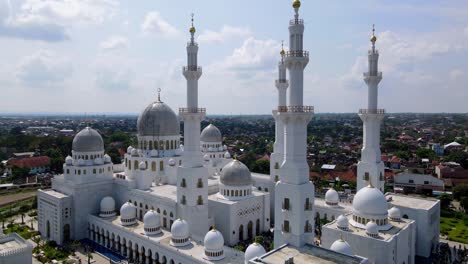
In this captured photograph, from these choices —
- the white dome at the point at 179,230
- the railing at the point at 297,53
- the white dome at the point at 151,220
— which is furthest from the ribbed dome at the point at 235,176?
the railing at the point at 297,53

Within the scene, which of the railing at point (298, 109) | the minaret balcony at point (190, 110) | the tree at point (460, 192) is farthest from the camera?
the tree at point (460, 192)

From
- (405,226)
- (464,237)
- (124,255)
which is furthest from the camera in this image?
(464,237)

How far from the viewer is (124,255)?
99.8ft

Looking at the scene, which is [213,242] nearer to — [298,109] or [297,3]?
[298,109]

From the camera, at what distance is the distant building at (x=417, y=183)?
51.0 meters

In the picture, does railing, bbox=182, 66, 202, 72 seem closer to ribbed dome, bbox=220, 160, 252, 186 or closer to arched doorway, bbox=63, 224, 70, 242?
ribbed dome, bbox=220, 160, 252, 186

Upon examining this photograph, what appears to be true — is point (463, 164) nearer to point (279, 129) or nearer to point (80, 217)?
point (279, 129)

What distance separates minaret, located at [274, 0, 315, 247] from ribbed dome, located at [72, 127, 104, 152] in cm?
2273

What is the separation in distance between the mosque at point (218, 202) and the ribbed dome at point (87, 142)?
0.32 feet

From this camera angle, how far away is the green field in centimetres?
3412

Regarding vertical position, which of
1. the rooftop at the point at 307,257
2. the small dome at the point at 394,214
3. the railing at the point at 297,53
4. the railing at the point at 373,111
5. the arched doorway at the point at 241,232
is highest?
the railing at the point at 297,53

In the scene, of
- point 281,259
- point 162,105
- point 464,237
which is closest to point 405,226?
point 281,259

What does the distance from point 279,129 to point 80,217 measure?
2057cm

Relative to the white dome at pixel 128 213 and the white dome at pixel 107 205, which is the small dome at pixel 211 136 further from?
the white dome at pixel 128 213
